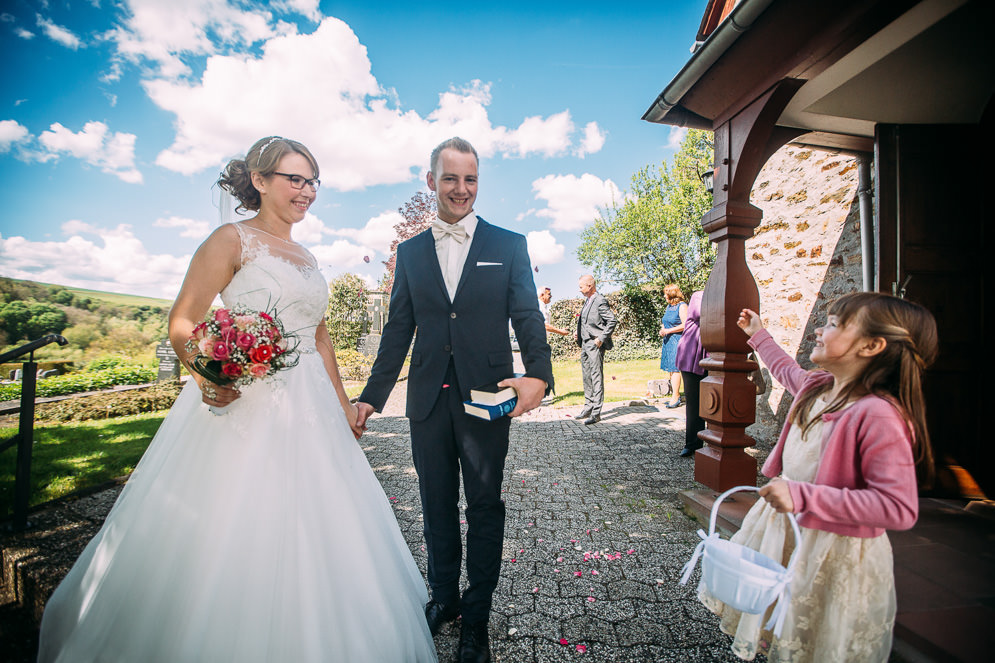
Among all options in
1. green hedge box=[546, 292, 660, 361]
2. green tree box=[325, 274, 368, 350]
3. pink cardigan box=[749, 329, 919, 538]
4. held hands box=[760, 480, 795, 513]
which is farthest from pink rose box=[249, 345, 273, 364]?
green hedge box=[546, 292, 660, 361]

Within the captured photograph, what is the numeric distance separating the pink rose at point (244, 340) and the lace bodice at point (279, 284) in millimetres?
287

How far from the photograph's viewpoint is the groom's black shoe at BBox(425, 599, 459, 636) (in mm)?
2186

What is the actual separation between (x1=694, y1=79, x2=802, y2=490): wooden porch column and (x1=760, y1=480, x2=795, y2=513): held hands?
2.17 metres

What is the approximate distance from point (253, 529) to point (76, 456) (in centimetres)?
528

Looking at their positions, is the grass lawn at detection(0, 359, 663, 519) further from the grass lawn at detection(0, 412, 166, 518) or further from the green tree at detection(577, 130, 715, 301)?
the green tree at detection(577, 130, 715, 301)

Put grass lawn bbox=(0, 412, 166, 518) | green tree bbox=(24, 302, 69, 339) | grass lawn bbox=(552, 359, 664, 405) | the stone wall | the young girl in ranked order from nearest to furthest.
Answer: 1. the young girl
2. grass lawn bbox=(0, 412, 166, 518)
3. the stone wall
4. green tree bbox=(24, 302, 69, 339)
5. grass lawn bbox=(552, 359, 664, 405)

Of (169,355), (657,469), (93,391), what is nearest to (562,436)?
(657,469)

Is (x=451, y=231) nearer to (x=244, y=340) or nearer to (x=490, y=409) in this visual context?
(x=490, y=409)

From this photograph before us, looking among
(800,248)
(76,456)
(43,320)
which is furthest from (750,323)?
(43,320)

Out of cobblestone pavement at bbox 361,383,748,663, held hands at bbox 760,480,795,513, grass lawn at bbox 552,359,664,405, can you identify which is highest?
held hands at bbox 760,480,795,513

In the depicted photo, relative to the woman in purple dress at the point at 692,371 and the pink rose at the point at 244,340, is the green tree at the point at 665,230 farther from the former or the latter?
the pink rose at the point at 244,340

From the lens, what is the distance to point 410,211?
1991 cm

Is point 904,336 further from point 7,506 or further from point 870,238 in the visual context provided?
point 7,506

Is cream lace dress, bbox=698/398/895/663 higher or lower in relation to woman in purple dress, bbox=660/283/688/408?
lower
